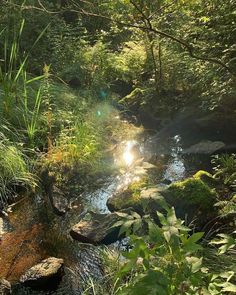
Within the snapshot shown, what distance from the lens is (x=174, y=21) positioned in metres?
7.06

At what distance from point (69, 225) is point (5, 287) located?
1.35m

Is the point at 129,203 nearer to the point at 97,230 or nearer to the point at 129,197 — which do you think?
the point at 129,197

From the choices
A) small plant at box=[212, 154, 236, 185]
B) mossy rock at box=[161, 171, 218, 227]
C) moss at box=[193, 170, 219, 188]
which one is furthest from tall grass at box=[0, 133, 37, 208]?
small plant at box=[212, 154, 236, 185]

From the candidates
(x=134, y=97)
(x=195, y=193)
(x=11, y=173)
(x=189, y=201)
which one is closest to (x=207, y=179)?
(x=195, y=193)

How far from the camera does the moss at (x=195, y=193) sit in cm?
446

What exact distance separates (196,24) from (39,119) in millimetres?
2975

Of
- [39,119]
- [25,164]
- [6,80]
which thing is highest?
[6,80]

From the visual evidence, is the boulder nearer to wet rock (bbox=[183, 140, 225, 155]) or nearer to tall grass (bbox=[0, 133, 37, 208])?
tall grass (bbox=[0, 133, 37, 208])

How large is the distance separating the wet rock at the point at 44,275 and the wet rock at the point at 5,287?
5.6 inches

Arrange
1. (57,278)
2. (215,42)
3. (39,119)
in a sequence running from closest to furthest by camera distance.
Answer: (57,278)
(215,42)
(39,119)

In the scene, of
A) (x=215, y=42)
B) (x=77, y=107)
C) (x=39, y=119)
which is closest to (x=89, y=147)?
(x=39, y=119)

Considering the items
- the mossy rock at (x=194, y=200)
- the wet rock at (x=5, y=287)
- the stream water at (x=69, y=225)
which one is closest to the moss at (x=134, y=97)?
the stream water at (x=69, y=225)

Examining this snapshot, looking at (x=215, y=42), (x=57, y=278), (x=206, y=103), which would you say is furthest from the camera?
(x=206, y=103)

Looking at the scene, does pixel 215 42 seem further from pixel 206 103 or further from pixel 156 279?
pixel 156 279
